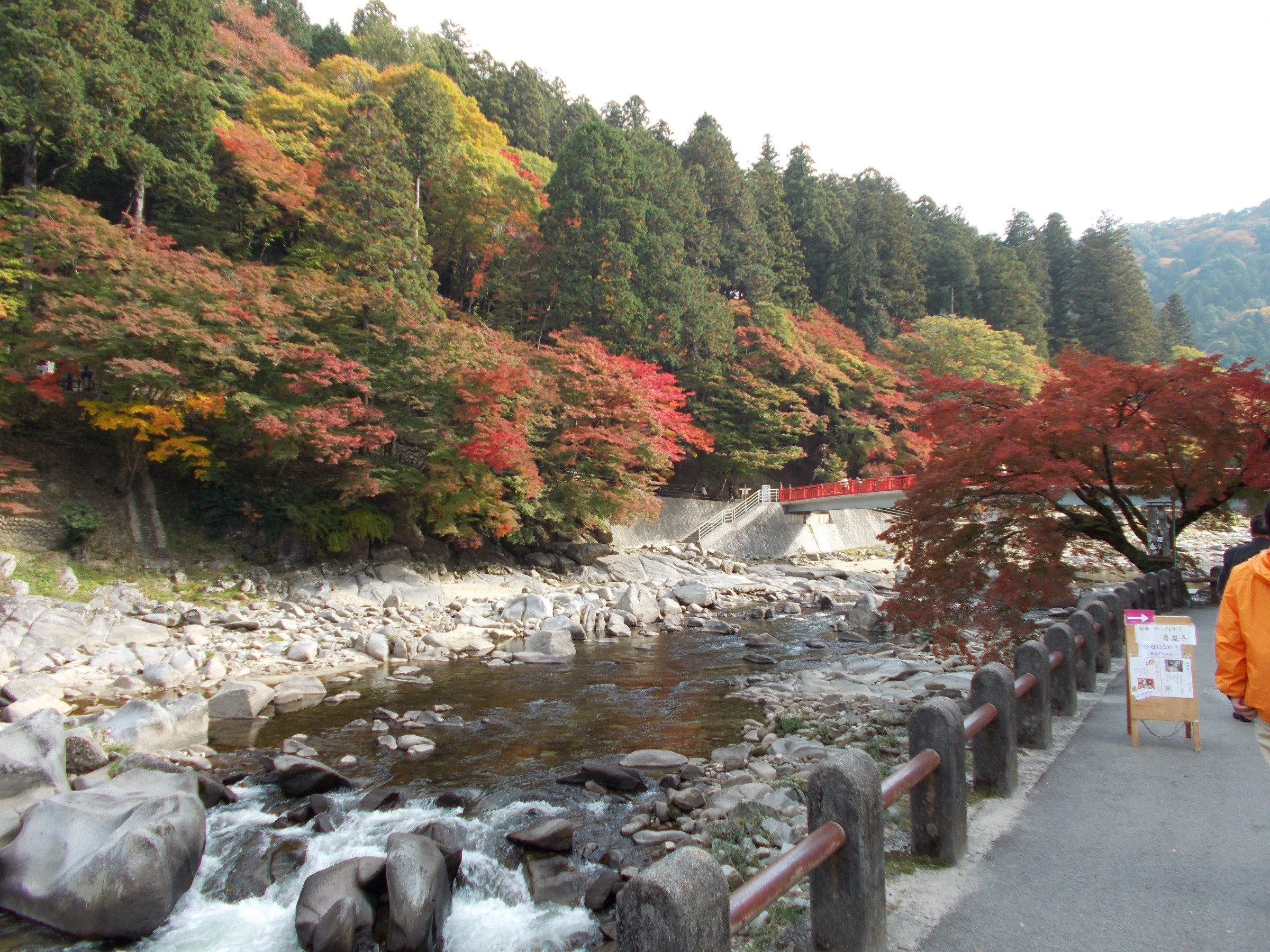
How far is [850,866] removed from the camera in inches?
119

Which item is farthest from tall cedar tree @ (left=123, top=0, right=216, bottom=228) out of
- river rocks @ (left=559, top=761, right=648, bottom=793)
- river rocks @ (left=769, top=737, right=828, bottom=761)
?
river rocks @ (left=769, top=737, right=828, bottom=761)

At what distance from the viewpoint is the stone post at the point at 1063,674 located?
6480mm

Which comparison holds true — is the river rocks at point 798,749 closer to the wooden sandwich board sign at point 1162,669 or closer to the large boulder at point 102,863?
the wooden sandwich board sign at point 1162,669

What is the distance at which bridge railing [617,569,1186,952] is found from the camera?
224 cm

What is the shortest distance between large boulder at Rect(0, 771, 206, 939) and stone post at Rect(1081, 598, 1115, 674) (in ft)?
29.2

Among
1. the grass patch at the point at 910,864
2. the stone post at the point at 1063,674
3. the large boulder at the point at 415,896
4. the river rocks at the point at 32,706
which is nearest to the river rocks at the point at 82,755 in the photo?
the river rocks at the point at 32,706

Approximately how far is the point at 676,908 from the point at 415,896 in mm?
3376

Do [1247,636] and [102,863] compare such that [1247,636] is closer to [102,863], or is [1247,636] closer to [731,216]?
[102,863]

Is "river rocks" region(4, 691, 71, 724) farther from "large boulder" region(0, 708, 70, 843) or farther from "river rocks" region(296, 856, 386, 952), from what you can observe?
"river rocks" region(296, 856, 386, 952)

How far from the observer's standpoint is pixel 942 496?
9758 millimetres

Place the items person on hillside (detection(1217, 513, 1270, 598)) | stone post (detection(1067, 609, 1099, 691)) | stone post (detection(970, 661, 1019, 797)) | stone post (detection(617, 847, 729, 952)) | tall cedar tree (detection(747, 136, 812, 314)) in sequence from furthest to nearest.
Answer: tall cedar tree (detection(747, 136, 812, 314)) → stone post (detection(1067, 609, 1099, 691)) → person on hillside (detection(1217, 513, 1270, 598)) → stone post (detection(970, 661, 1019, 797)) → stone post (detection(617, 847, 729, 952))

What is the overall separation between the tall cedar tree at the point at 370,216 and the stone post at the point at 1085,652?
59.6ft

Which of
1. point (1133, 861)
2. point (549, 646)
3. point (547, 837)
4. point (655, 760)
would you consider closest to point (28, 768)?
point (547, 837)

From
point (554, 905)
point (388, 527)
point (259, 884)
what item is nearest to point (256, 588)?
point (388, 527)
